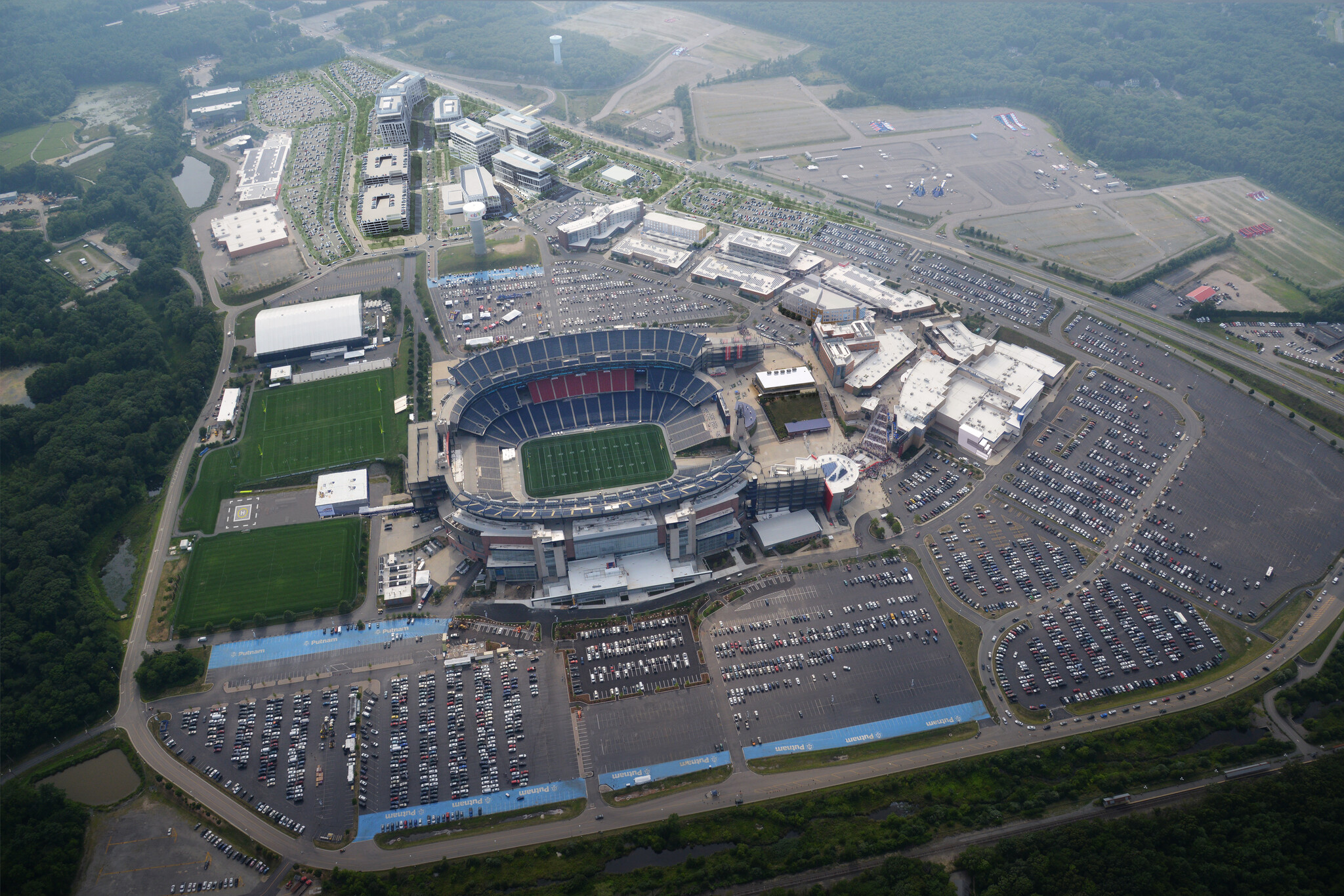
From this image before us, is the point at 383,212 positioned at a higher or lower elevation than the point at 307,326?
higher

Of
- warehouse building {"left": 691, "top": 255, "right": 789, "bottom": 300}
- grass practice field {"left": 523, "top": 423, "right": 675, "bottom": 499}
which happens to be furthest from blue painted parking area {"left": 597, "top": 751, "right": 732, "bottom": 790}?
warehouse building {"left": 691, "top": 255, "right": 789, "bottom": 300}

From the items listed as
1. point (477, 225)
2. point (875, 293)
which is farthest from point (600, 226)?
point (875, 293)

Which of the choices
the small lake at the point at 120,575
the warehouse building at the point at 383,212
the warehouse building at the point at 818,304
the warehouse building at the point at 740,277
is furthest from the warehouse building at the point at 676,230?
the small lake at the point at 120,575

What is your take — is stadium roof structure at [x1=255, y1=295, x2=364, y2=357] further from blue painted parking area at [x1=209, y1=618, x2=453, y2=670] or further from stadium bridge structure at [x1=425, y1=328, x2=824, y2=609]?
blue painted parking area at [x1=209, y1=618, x2=453, y2=670]

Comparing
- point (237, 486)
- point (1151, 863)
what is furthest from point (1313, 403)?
point (237, 486)

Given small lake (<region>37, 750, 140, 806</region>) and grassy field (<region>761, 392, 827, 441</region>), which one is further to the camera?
grassy field (<region>761, 392, 827, 441</region>)

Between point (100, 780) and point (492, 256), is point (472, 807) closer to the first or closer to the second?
point (100, 780)
